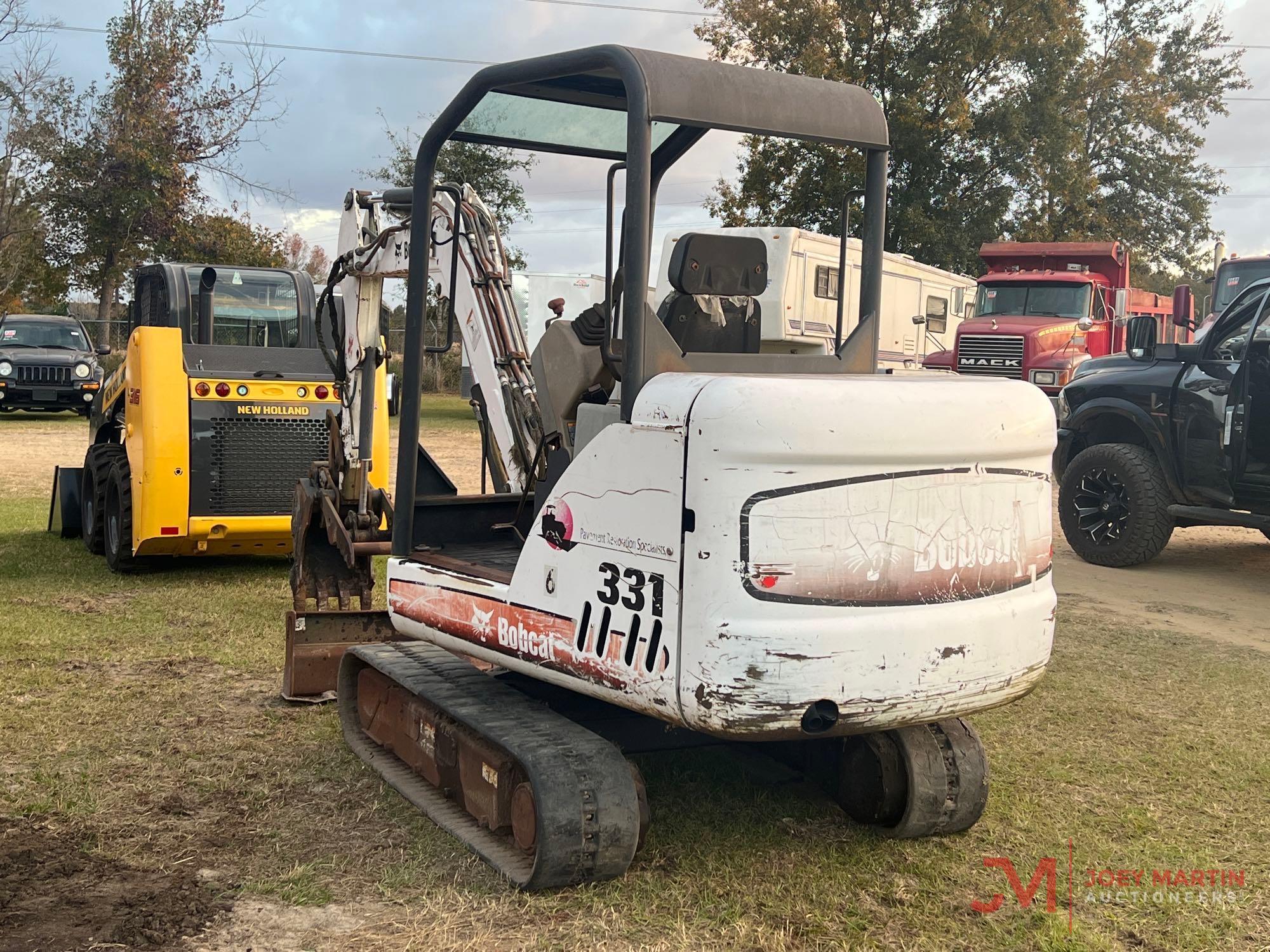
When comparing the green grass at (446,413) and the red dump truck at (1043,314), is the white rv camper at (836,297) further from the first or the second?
the green grass at (446,413)

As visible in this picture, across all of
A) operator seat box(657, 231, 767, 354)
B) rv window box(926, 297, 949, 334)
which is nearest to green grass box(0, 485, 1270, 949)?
operator seat box(657, 231, 767, 354)

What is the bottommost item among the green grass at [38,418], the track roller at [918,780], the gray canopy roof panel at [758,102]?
the track roller at [918,780]

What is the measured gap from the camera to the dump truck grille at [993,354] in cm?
2081

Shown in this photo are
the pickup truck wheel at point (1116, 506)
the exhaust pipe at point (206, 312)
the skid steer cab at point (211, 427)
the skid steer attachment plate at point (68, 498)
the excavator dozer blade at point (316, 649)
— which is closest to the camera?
the excavator dozer blade at point (316, 649)

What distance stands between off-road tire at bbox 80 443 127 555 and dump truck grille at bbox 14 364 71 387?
1395cm

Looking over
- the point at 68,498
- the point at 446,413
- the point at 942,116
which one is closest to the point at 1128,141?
the point at 942,116

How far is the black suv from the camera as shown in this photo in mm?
23219

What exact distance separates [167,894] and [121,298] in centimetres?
3142

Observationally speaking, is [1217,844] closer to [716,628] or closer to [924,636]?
[924,636]

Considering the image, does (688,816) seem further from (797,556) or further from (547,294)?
(547,294)

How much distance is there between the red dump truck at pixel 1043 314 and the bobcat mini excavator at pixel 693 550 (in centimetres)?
1607

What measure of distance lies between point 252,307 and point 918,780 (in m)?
7.20

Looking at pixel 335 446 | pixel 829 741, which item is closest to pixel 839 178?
pixel 335 446

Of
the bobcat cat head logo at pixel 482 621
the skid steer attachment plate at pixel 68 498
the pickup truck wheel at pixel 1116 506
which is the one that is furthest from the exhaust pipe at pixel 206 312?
the pickup truck wheel at pixel 1116 506
